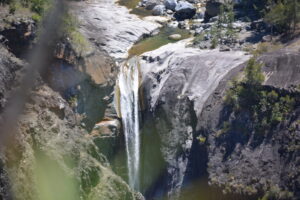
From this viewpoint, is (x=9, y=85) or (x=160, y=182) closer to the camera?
(x=9, y=85)

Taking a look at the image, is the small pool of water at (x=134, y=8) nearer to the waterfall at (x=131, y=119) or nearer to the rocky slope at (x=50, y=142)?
the waterfall at (x=131, y=119)

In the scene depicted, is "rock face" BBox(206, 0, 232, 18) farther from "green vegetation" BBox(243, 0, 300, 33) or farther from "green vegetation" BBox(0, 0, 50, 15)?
"green vegetation" BBox(0, 0, 50, 15)

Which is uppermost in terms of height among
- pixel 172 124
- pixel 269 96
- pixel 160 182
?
pixel 269 96

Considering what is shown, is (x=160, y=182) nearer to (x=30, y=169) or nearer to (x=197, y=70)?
(x=197, y=70)

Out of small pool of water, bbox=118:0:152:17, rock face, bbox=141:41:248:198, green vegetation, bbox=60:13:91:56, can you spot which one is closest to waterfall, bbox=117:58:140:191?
rock face, bbox=141:41:248:198

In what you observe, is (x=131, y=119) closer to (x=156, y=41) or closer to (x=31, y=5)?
(x=31, y=5)

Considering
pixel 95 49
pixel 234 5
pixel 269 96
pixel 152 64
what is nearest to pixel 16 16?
pixel 95 49
